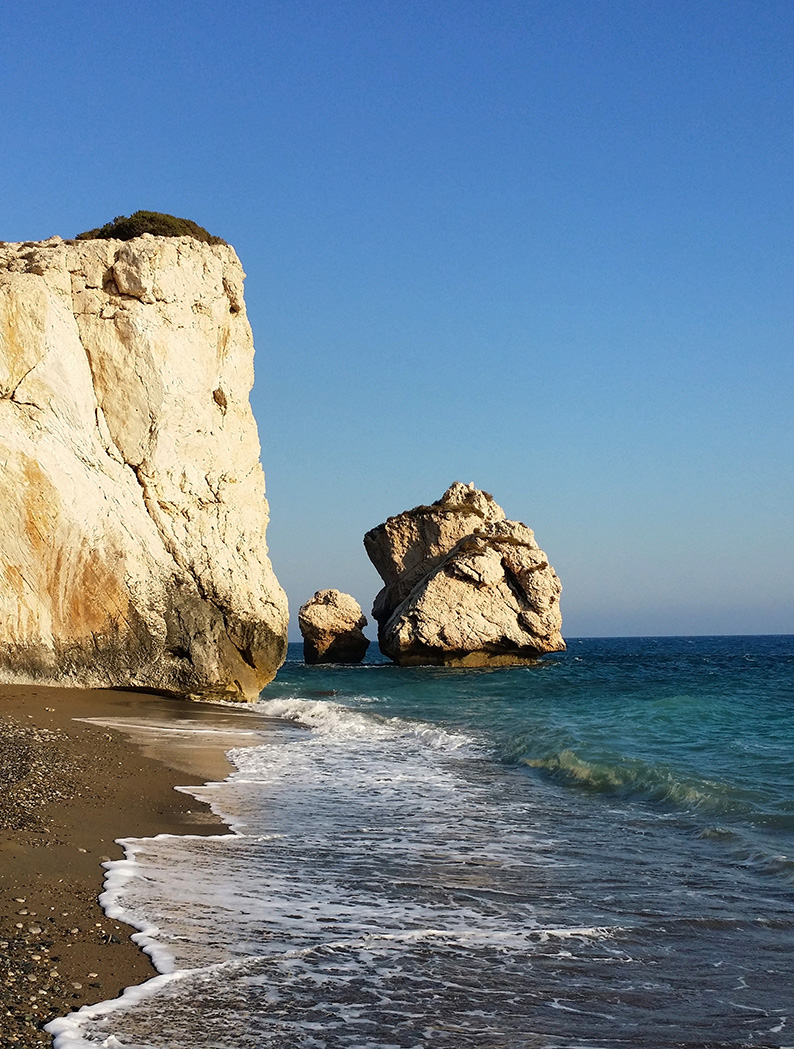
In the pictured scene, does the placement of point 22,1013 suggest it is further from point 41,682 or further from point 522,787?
point 41,682

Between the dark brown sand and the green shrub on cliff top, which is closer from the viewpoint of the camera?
the dark brown sand

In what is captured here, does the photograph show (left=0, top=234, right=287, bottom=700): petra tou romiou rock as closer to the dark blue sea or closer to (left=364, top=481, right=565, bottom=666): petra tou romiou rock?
the dark blue sea

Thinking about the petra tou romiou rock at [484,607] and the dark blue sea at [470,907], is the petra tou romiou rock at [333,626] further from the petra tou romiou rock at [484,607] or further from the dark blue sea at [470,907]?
the dark blue sea at [470,907]

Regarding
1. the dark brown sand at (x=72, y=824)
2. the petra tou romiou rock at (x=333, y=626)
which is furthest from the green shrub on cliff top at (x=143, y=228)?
the petra tou romiou rock at (x=333, y=626)

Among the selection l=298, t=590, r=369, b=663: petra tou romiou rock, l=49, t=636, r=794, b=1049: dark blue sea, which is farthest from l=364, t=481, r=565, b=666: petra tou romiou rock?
l=49, t=636, r=794, b=1049: dark blue sea

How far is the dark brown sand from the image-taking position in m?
4.39

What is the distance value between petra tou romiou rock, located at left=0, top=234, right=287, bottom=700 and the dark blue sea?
23.8ft

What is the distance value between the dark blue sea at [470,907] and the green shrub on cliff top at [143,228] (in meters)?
16.9

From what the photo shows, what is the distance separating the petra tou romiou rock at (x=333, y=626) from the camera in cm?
6019

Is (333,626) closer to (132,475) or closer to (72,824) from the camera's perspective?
(132,475)

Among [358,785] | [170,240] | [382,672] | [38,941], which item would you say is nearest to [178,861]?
[38,941]

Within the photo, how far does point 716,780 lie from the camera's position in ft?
39.2

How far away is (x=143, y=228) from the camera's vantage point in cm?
2530

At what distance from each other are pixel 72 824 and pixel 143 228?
21202mm
